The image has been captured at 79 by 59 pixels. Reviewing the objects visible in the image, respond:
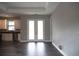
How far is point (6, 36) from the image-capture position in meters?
12.7

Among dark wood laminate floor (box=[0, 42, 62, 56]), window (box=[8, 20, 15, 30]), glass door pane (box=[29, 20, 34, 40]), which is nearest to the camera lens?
dark wood laminate floor (box=[0, 42, 62, 56])

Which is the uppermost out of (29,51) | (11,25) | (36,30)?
(11,25)

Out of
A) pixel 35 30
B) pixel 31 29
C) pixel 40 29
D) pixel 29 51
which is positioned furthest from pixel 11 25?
pixel 29 51

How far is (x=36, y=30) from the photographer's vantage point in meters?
11.8

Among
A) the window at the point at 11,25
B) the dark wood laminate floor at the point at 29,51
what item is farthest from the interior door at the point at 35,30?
the dark wood laminate floor at the point at 29,51

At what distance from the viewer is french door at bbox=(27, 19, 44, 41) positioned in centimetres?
1173

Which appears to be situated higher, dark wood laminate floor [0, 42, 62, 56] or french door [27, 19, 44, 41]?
french door [27, 19, 44, 41]

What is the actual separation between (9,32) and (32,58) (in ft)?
39.1

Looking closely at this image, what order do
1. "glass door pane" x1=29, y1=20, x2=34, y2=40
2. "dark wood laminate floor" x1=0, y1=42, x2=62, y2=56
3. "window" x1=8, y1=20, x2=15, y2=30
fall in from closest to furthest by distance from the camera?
"dark wood laminate floor" x1=0, y1=42, x2=62, y2=56 → "glass door pane" x1=29, y1=20, x2=34, y2=40 → "window" x1=8, y1=20, x2=15, y2=30

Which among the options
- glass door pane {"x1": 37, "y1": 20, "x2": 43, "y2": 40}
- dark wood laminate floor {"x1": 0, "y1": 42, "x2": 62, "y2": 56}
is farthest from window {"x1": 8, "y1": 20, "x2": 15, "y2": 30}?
dark wood laminate floor {"x1": 0, "y1": 42, "x2": 62, "y2": 56}

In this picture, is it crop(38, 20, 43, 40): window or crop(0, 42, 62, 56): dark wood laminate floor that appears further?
crop(38, 20, 43, 40): window

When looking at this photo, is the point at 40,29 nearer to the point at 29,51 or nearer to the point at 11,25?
the point at 11,25

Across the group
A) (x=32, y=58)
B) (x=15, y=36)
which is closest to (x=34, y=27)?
(x=15, y=36)

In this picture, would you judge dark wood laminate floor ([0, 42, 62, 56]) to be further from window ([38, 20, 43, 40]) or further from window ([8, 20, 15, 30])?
window ([8, 20, 15, 30])
